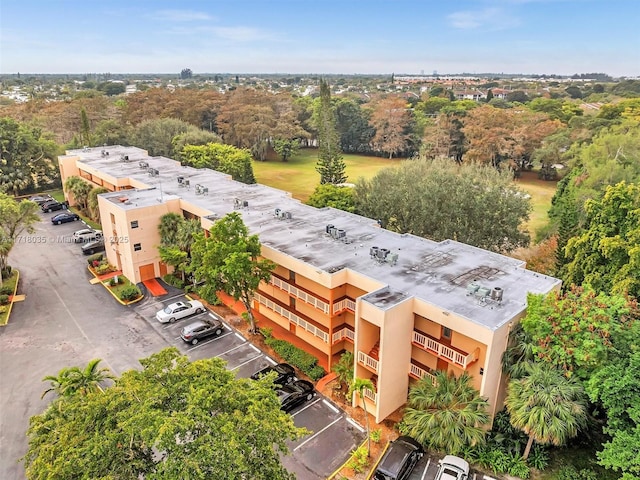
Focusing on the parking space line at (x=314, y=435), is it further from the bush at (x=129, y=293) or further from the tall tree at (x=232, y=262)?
the bush at (x=129, y=293)

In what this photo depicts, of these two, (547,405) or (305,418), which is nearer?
(547,405)

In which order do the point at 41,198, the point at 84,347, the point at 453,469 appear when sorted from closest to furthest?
the point at 453,469, the point at 84,347, the point at 41,198

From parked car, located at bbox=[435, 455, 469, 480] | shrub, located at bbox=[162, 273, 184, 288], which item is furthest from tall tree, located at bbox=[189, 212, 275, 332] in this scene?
parked car, located at bbox=[435, 455, 469, 480]

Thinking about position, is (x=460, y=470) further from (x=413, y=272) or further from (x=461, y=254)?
(x=461, y=254)

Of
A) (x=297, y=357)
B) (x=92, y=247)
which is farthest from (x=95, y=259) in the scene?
(x=297, y=357)

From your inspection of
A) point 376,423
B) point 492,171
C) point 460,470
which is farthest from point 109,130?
point 460,470

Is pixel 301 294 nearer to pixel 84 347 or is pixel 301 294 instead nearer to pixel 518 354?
pixel 518 354

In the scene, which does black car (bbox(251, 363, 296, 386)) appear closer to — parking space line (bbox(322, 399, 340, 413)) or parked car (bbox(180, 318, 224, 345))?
parking space line (bbox(322, 399, 340, 413))
